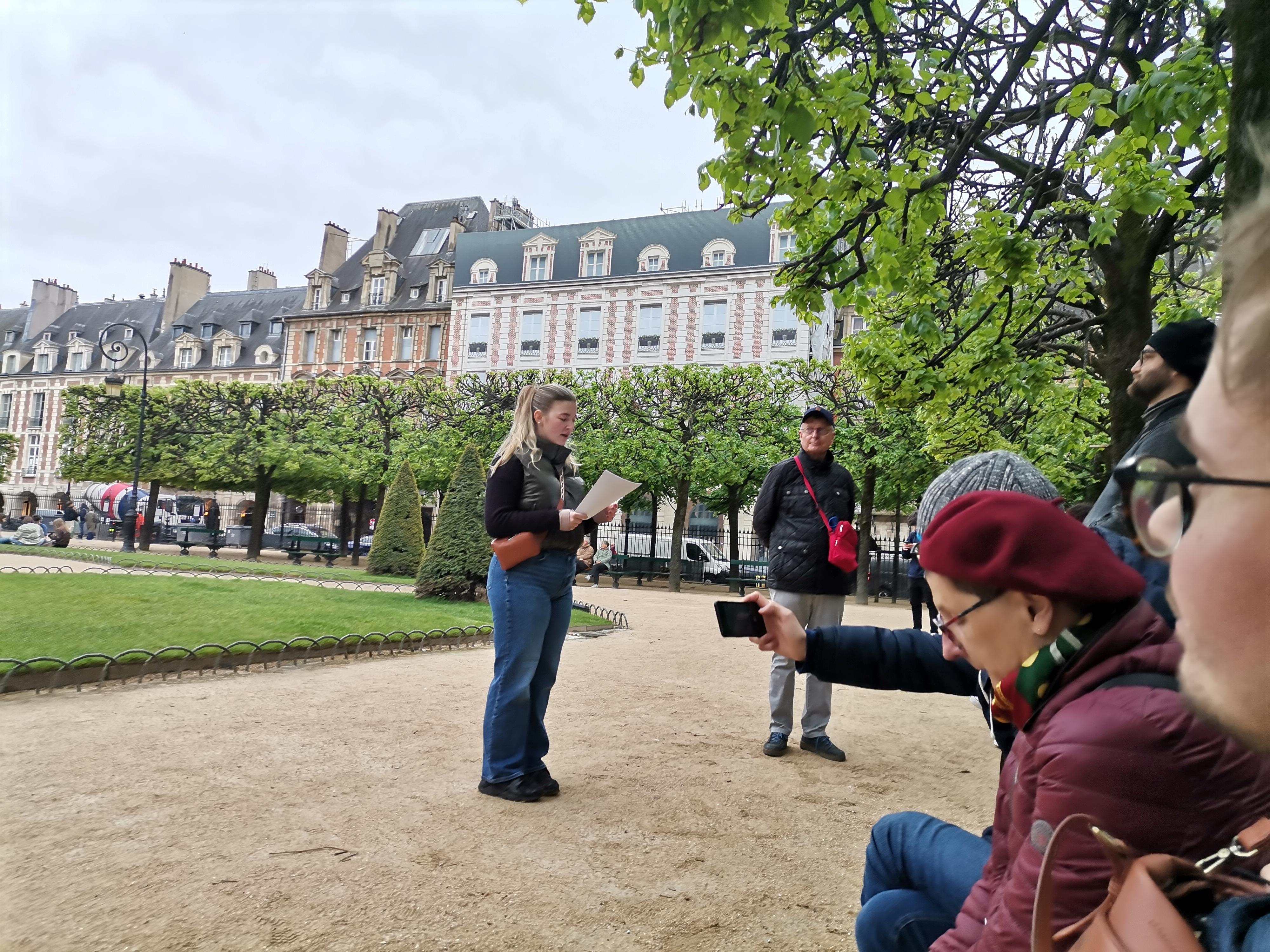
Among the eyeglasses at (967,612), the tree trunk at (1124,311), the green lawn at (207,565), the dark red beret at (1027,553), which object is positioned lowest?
the green lawn at (207,565)

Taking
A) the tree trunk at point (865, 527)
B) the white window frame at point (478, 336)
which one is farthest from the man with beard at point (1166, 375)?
the white window frame at point (478, 336)

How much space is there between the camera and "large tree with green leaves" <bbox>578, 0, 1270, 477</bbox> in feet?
13.7

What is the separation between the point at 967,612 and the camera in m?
1.56

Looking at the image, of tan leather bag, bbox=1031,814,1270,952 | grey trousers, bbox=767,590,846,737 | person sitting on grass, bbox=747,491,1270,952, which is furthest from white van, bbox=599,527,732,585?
tan leather bag, bbox=1031,814,1270,952

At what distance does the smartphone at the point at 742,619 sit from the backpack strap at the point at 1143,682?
3.87 feet

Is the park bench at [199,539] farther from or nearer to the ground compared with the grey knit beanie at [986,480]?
nearer to the ground

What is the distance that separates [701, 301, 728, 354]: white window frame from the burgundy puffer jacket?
3757 centimetres

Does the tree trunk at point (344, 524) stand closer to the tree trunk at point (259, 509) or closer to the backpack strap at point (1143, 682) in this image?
the tree trunk at point (259, 509)

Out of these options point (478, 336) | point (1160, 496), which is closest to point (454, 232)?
point (478, 336)

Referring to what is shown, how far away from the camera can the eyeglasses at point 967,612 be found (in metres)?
1.51

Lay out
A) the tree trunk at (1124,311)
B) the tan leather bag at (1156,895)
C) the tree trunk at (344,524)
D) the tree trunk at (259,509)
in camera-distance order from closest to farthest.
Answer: the tan leather bag at (1156,895), the tree trunk at (1124,311), the tree trunk at (259,509), the tree trunk at (344,524)

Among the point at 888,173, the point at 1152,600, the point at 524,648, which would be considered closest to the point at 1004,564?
the point at 1152,600

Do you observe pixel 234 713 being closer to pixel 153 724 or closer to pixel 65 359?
pixel 153 724

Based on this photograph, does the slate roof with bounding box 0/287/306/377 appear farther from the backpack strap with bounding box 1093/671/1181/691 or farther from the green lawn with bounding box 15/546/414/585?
the backpack strap with bounding box 1093/671/1181/691
